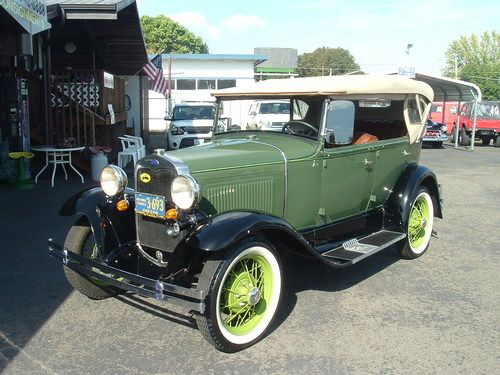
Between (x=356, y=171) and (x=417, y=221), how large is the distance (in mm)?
1228

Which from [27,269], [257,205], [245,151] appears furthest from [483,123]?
[27,269]

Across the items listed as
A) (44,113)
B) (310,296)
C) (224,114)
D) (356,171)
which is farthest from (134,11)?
(310,296)

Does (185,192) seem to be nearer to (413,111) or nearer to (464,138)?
(413,111)

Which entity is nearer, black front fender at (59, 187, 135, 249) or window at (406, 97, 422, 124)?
black front fender at (59, 187, 135, 249)

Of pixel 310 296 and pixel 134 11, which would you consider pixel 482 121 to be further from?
pixel 310 296

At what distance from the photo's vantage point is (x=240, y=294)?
3475 millimetres

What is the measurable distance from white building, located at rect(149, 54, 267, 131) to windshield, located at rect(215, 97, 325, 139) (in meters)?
25.5

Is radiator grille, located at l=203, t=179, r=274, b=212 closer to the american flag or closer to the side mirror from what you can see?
the side mirror

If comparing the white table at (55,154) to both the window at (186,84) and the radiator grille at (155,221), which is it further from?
the window at (186,84)

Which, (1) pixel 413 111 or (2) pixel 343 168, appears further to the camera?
(1) pixel 413 111

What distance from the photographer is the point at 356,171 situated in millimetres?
4898

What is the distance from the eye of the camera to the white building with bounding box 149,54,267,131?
30281 millimetres

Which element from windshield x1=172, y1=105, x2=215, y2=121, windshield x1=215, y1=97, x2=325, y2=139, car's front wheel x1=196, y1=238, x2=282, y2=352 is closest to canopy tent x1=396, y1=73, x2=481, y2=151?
windshield x1=172, y1=105, x2=215, y2=121

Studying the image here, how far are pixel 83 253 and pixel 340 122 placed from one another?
100 inches
